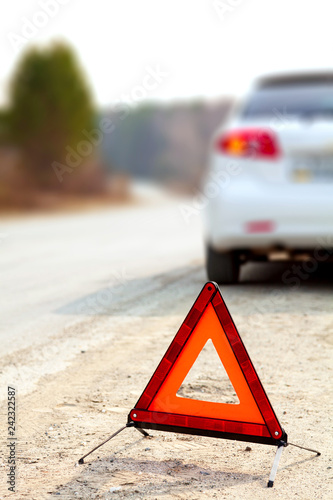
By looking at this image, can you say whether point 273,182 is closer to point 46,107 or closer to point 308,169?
point 308,169

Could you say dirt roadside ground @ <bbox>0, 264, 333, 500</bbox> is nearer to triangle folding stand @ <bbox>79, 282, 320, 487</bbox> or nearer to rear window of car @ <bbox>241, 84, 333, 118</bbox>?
triangle folding stand @ <bbox>79, 282, 320, 487</bbox>

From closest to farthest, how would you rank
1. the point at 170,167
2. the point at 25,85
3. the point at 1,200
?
1. the point at 1,200
2. the point at 25,85
3. the point at 170,167

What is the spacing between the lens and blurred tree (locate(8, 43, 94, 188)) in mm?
43281

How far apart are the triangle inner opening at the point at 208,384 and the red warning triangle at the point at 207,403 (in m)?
0.69

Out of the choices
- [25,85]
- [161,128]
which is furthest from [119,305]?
[161,128]

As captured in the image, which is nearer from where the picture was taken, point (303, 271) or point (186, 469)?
point (186, 469)

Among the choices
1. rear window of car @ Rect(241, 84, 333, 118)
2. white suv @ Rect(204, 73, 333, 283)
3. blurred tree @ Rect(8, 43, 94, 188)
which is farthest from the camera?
blurred tree @ Rect(8, 43, 94, 188)

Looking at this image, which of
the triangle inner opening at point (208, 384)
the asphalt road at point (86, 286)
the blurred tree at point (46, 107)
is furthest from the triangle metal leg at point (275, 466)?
the blurred tree at point (46, 107)

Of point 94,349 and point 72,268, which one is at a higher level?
point 94,349

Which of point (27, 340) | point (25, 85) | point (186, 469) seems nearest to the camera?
point (186, 469)

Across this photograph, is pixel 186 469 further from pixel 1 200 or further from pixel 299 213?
pixel 1 200

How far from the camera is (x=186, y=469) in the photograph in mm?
3174

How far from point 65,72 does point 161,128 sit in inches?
2601

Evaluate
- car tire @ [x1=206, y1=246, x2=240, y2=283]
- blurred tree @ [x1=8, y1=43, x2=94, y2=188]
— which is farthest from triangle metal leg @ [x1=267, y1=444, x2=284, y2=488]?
blurred tree @ [x1=8, y1=43, x2=94, y2=188]
